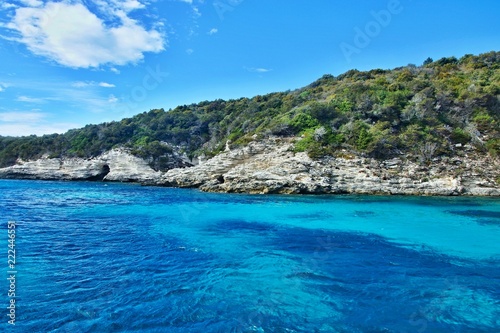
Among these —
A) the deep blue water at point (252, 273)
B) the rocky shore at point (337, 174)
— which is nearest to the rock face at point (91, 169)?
the rocky shore at point (337, 174)

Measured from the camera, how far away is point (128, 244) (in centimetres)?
1290

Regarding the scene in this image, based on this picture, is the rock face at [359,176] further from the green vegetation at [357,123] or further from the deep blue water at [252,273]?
the deep blue water at [252,273]

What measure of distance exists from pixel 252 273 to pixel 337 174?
24.6 m

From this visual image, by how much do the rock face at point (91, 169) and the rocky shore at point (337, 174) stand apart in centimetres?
1185

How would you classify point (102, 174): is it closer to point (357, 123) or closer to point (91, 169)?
point (91, 169)

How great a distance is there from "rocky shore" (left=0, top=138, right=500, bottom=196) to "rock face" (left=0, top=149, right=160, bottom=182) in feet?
38.9

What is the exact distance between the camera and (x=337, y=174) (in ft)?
108

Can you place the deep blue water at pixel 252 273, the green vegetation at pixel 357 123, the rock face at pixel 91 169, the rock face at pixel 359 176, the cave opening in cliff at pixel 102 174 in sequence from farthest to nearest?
1. the cave opening in cliff at pixel 102 174
2. the rock face at pixel 91 169
3. the green vegetation at pixel 357 123
4. the rock face at pixel 359 176
5. the deep blue water at pixel 252 273

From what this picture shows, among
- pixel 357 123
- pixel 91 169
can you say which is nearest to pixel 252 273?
pixel 357 123

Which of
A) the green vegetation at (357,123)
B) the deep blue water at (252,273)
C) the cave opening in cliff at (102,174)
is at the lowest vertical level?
the deep blue water at (252,273)

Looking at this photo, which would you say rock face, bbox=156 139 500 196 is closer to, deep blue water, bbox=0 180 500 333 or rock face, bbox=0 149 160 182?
deep blue water, bbox=0 180 500 333

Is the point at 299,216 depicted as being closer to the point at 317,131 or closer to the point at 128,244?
the point at 128,244

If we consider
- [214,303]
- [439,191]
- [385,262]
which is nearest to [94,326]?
[214,303]

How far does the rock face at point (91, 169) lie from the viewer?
47.1 m
